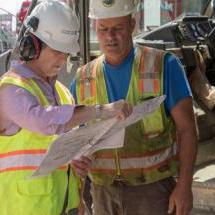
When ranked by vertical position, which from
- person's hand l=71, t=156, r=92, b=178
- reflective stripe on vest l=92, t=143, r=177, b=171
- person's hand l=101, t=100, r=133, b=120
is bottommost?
reflective stripe on vest l=92, t=143, r=177, b=171

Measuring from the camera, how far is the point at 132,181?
9.00ft

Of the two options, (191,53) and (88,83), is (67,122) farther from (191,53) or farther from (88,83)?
(191,53)

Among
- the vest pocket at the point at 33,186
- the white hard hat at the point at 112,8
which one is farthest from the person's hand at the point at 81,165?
the white hard hat at the point at 112,8

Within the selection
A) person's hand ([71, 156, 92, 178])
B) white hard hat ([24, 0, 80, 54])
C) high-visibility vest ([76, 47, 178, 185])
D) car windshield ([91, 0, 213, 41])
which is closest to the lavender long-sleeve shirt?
white hard hat ([24, 0, 80, 54])

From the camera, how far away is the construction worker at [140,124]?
104 inches

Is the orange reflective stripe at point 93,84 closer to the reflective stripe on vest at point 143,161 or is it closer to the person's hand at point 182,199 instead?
the reflective stripe on vest at point 143,161

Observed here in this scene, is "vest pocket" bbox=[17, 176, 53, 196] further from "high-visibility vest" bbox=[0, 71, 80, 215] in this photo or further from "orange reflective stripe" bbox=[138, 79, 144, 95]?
"orange reflective stripe" bbox=[138, 79, 144, 95]

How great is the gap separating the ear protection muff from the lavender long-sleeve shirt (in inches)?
6.2

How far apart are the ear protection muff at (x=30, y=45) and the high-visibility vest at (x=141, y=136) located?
514 mm

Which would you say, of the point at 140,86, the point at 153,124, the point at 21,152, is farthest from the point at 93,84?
the point at 21,152

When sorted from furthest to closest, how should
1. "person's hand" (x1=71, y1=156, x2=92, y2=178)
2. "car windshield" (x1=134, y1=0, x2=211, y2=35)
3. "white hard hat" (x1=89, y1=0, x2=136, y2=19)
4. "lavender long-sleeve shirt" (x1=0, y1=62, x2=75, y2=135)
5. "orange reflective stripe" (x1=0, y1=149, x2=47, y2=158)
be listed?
"car windshield" (x1=134, y1=0, x2=211, y2=35) → "white hard hat" (x1=89, y1=0, x2=136, y2=19) → "person's hand" (x1=71, y1=156, x2=92, y2=178) → "orange reflective stripe" (x1=0, y1=149, x2=47, y2=158) → "lavender long-sleeve shirt" (x1=0, y1=62, x2=75, y2=135)

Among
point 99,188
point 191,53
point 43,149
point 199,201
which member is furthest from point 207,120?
point 43,149

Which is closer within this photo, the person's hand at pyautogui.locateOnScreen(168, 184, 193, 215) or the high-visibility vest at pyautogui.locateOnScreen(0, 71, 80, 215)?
the high-visibility vest at pyautogui.locateOnScreen(0, 71, 80, 215)

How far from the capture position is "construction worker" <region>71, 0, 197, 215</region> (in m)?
2.64
